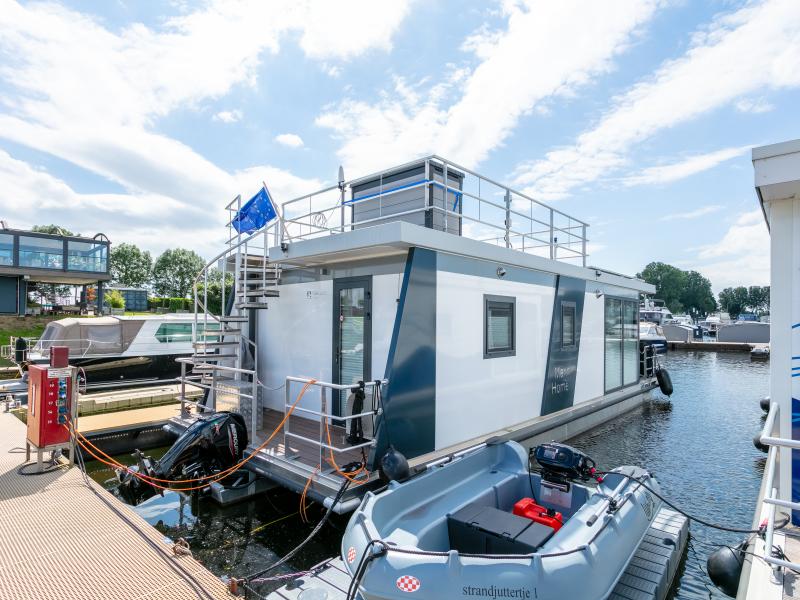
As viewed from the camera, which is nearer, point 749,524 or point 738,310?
point 749,524

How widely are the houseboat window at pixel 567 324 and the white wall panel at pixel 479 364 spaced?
2.51ft

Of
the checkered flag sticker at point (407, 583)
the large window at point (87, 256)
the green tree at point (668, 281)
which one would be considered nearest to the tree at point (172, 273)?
the large window at point (87, 256)

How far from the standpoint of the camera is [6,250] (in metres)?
24.2

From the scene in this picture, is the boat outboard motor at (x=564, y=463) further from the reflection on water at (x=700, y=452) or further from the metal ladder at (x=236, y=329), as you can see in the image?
the metal ladder at (x=236, y=329)

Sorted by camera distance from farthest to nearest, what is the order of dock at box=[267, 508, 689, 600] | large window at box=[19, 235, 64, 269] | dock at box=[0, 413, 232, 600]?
large window at box=[19, 235, 64, 269] < dock at box=[267, 508, 689, 600] < dock at box=[0, 413, 232, 600]

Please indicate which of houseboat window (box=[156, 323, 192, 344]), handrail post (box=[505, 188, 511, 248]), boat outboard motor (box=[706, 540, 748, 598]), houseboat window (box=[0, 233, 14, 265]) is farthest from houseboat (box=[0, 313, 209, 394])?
houseboat window (box=[0, 233, 14, 265])

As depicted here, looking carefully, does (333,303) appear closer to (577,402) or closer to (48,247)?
(577,402)

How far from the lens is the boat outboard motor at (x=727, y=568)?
10.7 feet

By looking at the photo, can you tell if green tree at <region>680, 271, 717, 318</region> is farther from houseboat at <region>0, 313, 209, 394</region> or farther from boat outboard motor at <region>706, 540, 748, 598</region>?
boat outboard motor at <region>706, 540, 748, 598</region>

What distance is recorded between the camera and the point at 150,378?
1328 cm

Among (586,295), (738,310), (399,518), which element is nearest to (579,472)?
(399,518)

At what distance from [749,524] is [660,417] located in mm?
5720

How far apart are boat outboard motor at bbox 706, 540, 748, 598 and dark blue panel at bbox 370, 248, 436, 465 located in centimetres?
326

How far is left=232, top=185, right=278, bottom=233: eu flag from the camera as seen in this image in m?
7.32
